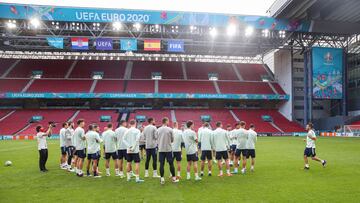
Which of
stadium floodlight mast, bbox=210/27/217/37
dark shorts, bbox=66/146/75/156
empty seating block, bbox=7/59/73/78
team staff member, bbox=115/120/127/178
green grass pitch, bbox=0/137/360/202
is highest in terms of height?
stadium floodlight mast, bbox=210/27/217/37

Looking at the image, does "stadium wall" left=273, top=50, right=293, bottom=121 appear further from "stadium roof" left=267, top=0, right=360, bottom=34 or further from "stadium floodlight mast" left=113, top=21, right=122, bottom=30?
"stadium floodlight mast" left=113, top=21, right=122, bottom=30

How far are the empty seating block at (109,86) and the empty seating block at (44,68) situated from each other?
7051mm

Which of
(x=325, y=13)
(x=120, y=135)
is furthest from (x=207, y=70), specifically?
(x=120, y=135)

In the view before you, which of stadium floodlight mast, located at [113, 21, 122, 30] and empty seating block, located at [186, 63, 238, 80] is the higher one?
stadium floodlight mast, located at [113, 21, 122, 30]

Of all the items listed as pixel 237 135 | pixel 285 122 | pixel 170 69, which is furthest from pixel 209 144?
Answer: pixel 170 69

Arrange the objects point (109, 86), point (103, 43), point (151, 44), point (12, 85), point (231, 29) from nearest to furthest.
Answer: point (103, 43) → point (151, 44) → point (231, 29) → point (12, 85) → point (109, 86)

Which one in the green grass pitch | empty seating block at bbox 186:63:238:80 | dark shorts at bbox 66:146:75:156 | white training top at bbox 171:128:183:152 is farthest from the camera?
empty seating block at bbox 186:63:238:80

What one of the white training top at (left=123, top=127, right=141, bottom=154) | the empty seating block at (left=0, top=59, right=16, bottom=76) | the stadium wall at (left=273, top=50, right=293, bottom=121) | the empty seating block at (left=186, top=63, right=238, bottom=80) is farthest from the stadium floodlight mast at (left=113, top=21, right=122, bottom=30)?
the white training top at (left=123, top=127, right=141, bottom=154)

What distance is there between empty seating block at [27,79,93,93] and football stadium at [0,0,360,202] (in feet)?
0.77

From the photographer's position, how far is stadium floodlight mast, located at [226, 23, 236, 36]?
123 feet

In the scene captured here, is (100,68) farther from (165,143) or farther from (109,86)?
(165,143)

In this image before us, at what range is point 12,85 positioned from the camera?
4566cm

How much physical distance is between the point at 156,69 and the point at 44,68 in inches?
748

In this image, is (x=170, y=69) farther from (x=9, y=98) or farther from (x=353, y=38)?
(x=353, y=38)
